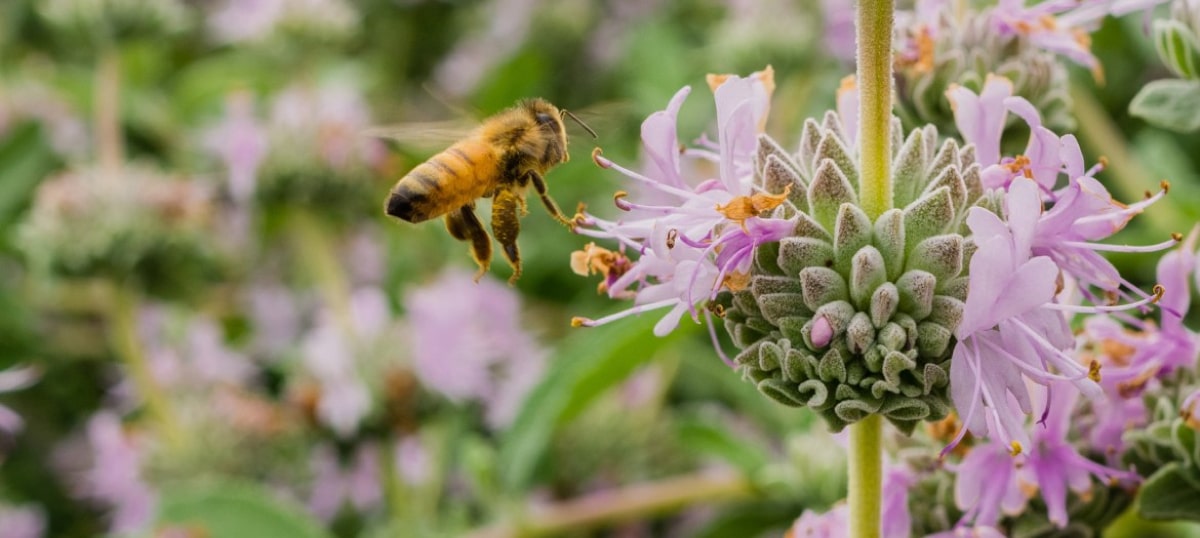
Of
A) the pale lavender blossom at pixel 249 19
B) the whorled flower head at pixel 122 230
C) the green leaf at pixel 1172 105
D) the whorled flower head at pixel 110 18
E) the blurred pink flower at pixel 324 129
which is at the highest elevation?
the pale lavender blossom at pixel 249 19

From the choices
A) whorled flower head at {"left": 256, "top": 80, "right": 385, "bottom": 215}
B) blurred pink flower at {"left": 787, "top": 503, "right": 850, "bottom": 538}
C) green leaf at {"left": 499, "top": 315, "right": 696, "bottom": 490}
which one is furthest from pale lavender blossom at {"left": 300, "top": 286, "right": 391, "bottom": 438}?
blurred pink flower at {"left": 787, "top": 503, "right": 850, "bottom": 538}


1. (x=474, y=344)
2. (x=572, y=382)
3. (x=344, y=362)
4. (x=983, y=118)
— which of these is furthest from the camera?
(x=474, y=344)

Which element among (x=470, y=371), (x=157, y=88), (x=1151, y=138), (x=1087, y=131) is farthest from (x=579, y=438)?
(x=157, y=88)

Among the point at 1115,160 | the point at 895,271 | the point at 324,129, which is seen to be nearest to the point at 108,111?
the point at 324,129

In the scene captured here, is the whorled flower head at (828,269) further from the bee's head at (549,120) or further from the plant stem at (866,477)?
the bee's head at (549,120)

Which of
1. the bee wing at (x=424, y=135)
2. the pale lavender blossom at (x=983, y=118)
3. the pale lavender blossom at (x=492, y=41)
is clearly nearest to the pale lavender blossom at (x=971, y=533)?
the pale lavender blossom at (x=983, y=118)

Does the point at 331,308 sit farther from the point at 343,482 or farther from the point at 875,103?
the point at 875,103
